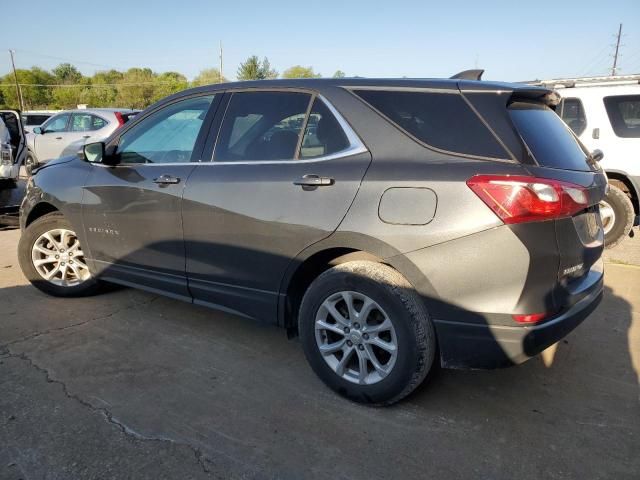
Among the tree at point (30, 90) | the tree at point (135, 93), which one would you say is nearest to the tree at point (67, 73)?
the tree at point (30, 90)

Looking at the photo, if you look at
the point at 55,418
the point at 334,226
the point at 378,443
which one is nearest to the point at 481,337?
the point at 378,443

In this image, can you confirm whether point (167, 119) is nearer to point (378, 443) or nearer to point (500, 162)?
point (500, 162)

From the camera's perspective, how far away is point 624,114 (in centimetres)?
626

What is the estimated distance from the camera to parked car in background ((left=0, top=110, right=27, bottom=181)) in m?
7.35

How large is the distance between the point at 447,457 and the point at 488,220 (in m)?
1.12

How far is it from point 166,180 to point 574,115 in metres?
5.51

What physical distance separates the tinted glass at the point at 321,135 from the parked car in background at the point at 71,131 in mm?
9861

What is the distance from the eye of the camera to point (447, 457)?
92.3 inches

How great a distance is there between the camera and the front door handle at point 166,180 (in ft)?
11.1

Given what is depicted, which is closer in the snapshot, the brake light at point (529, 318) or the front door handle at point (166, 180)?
the brake light at point (529, 318)

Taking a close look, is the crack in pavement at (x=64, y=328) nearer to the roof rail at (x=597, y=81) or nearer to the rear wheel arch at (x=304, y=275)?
the rear wheel arch at (x=304, y=275)

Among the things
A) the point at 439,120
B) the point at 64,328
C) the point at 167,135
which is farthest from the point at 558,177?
the point at 64,328

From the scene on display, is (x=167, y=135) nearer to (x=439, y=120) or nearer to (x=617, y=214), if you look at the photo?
(x=439, y=120)

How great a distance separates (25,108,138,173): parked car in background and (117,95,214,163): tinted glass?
8.51 metres
